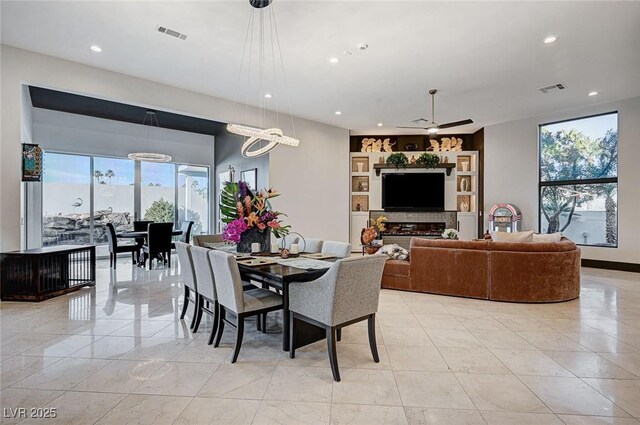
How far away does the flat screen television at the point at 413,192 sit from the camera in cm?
876

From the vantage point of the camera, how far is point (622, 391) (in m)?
2.21

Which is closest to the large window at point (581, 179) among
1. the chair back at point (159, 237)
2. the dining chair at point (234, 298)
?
the dining chair at point (234, 298)

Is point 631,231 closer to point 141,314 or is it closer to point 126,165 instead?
point 141,314

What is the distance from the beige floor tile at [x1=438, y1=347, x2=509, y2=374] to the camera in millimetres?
2508

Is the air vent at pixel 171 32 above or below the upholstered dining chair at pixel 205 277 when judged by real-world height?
above

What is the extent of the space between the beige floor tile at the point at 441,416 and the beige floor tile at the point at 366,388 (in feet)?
0.41

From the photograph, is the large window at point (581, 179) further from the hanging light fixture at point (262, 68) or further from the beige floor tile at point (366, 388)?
the beige floor tile at point (366, 388)

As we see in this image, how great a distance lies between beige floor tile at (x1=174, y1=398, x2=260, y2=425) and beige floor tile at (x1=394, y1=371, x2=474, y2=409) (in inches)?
39.2

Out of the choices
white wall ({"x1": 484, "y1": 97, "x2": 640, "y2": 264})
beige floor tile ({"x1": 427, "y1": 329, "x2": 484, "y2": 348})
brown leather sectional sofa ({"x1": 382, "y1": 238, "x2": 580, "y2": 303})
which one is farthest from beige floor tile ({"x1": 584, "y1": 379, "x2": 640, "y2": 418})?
white wall ({"x1": 484, "y1": 97, "x2": 640, "y2": 264})

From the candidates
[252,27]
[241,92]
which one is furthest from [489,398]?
[241,92]

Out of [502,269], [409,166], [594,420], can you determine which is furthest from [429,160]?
[594,420]

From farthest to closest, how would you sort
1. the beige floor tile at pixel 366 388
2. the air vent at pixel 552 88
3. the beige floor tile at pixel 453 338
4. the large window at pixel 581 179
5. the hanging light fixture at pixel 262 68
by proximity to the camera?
1. the large window at pixel 581 179
2. the air vent at pixel 552 88
3. the hanging light fixture at pixel 262 68
4. the beige floor tile at pixel 453 338
5. the beige floor tile at pixel 366 388

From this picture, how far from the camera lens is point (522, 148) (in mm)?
7684

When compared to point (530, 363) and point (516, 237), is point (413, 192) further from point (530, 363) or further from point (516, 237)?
point (530, 363)
